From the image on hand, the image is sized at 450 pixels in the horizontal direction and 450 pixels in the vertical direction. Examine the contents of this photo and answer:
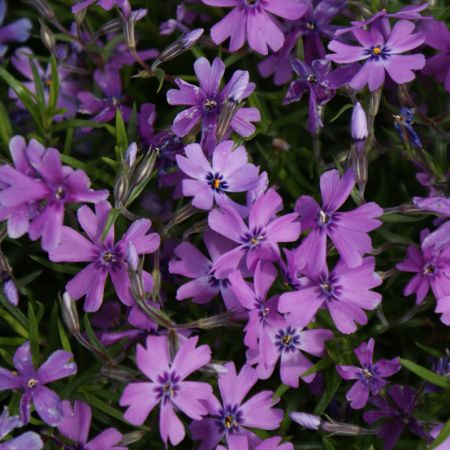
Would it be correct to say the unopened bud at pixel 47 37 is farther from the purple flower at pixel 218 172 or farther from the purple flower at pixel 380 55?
the purple flower at pixel 380 55

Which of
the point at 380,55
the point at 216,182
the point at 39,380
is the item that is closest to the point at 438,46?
the point at 380,55

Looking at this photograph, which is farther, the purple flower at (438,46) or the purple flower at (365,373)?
the purple flower at (438,46)

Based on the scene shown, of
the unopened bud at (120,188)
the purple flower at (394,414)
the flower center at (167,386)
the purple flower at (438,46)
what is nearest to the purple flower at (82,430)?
the flower center at (167,386)

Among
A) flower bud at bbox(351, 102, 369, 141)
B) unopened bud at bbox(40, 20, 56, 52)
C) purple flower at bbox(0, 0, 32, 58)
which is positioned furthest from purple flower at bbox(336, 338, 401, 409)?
purple flower at bbox(0, 0, 32, 58)

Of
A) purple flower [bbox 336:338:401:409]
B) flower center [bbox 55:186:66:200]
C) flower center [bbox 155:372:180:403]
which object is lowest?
purple flower [bbox 336:338:401:409]

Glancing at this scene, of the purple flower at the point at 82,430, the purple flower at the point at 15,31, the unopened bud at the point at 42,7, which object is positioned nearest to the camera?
the purple flower at the point at 82,430

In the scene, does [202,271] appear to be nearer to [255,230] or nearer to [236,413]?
[255,230]

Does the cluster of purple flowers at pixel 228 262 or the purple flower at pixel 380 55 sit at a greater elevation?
the purple flower at pixel 380 55

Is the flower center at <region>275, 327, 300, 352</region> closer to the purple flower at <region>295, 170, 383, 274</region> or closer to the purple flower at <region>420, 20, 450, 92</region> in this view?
the purple flower at <region>295, 170, 383, 274</region>
